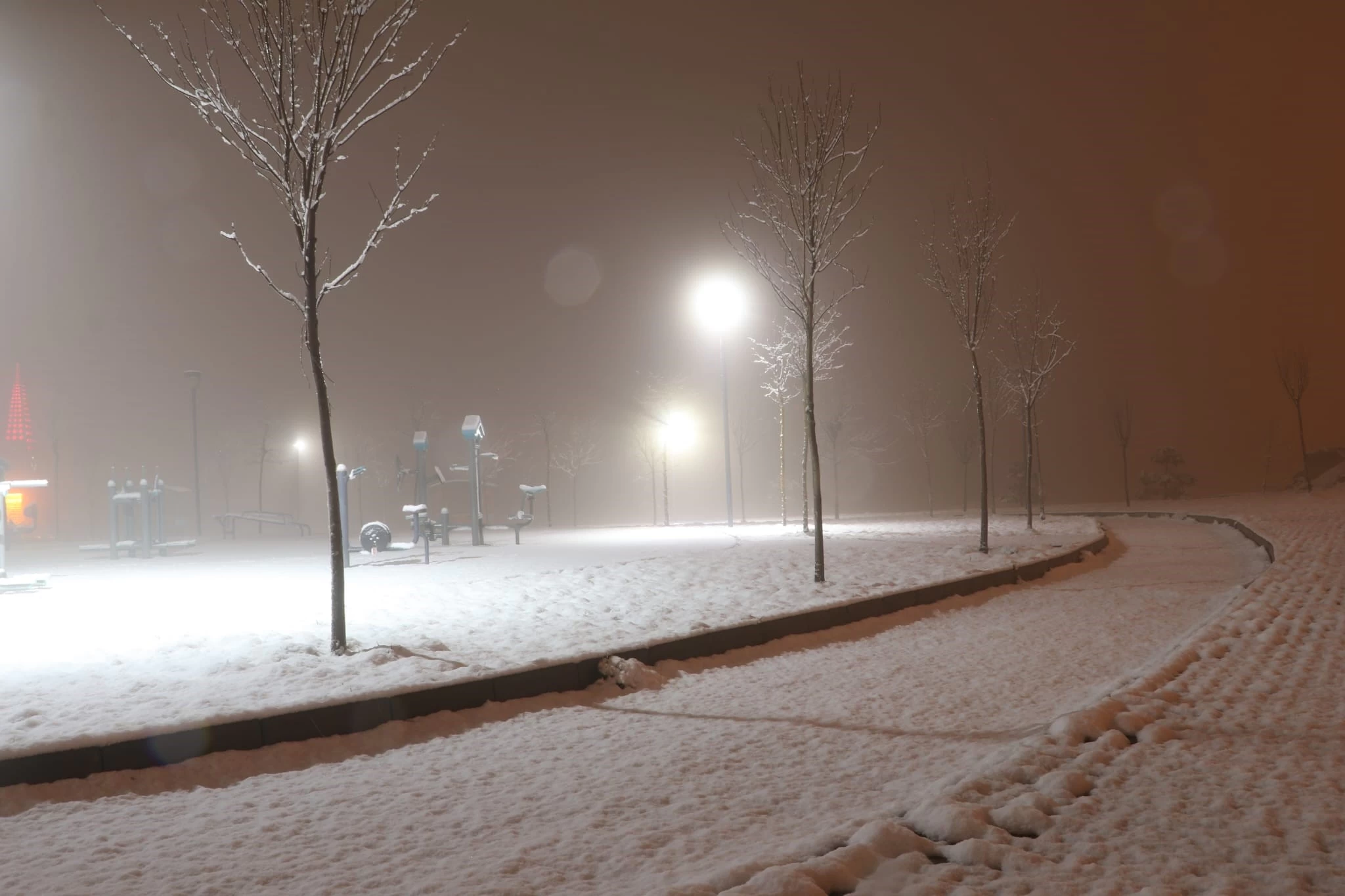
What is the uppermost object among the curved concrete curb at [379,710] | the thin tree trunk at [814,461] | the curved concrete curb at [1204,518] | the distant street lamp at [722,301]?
the distant street lamp at [722,301]

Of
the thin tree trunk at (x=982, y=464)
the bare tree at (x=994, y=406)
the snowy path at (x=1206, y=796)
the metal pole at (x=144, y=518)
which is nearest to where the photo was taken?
the snowy path at (x=1206, y=796)

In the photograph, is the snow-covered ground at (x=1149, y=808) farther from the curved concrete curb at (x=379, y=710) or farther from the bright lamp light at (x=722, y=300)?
the bright lamp light at (x=722, y=300)

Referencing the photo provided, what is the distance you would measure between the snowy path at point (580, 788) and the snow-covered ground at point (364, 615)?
634 millimetres

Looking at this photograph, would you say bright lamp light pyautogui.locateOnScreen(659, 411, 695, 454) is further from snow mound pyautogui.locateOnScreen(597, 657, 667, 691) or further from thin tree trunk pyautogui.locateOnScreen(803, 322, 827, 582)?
snow mound pyautogui.locateOnScreen(597, 657, 667, 691)

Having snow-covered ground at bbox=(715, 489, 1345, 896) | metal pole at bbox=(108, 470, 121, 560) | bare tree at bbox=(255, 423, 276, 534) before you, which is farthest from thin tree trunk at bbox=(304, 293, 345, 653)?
bare tree at bbox=(255, 423, 276, 534)

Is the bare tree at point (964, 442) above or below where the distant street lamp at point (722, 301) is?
below

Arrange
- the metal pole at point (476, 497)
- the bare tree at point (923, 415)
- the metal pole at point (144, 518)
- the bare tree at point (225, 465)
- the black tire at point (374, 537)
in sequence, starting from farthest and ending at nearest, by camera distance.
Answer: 1. the bare tree at point (225, 465)
2. the bare tree at point (923, 415)
3. the metal pole at point (144, 518)
4. the metal pole at point (476, 497)
5. the black tire at point (374, 537)

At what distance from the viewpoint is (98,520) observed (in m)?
66.1

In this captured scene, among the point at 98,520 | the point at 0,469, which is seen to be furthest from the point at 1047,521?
the point at 98,520

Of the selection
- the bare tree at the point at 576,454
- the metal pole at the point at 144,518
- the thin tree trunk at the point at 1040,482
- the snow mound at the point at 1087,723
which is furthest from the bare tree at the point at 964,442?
Answer: the snow mound at the point at 1087,723

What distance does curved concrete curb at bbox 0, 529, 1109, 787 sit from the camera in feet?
17.9

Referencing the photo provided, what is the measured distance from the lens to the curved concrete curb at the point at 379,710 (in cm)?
544

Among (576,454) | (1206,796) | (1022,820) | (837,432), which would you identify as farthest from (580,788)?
(576,454)

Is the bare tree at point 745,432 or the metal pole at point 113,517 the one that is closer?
the metal pole at point 113,517
